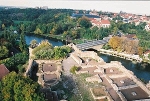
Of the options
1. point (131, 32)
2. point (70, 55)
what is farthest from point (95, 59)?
point (131, 32)

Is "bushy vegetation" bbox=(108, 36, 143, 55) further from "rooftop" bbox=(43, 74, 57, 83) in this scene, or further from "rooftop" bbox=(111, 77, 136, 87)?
"rooftop" bbox=(43, 74, 57, 83)

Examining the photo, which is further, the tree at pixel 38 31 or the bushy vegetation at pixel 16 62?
the tree at pixel 38 31

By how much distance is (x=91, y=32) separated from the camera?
54.6 m

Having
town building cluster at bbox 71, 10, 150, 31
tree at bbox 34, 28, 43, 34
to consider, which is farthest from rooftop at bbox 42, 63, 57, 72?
town building cluster at bbox 71, 10, 150, 31

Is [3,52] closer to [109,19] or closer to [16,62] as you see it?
[16,62]

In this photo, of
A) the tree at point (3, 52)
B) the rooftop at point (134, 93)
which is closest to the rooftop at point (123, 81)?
the rooftop at point (134, 93)

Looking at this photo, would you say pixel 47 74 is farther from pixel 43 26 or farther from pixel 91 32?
pixel 43 26

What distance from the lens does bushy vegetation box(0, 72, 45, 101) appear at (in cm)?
1461

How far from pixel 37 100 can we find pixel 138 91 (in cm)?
895

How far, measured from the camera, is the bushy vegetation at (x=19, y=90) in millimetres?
14609

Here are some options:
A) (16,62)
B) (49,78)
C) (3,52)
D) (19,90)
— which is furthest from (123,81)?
(3,52)

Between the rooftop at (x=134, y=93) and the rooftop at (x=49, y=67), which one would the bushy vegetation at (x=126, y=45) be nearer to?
the rooftop at (x=49, y=67)

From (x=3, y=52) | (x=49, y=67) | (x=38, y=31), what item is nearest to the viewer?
(x=49, y=67)

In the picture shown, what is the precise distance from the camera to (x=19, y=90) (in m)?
15.1
